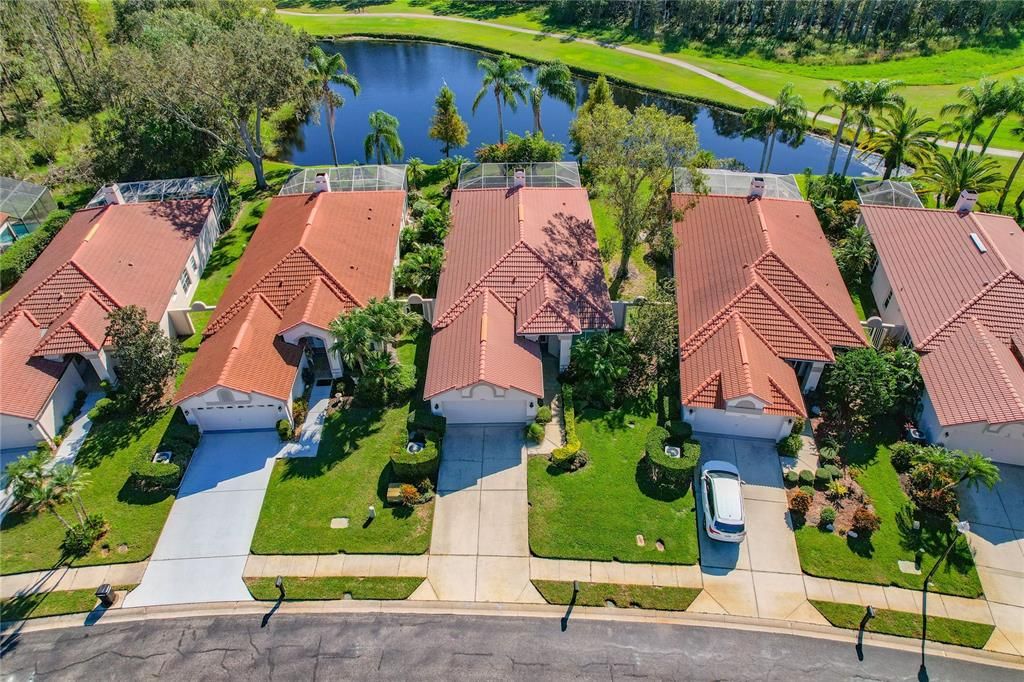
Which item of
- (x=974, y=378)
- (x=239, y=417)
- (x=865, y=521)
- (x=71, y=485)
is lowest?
(x=865, y=521)

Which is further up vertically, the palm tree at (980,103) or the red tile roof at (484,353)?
the palm tree at (980,103)

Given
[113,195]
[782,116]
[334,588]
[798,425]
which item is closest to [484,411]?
[334,588]

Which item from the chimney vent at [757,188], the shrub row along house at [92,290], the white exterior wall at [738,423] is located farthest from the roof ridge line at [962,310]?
the shrub row along house at [92,290]

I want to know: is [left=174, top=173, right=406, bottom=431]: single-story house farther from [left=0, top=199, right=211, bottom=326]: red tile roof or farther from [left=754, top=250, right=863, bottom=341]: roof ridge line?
[left=754, top=250, right=863, bottom=341]: roof ridge line

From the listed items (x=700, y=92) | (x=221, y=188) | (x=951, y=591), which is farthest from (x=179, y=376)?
(x=700, y=92)

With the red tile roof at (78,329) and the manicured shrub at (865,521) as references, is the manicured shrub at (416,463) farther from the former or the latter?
the manicured shrub at (865,521)

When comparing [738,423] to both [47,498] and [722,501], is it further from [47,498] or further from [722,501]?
[47,498]

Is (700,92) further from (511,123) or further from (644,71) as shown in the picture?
(511,123)

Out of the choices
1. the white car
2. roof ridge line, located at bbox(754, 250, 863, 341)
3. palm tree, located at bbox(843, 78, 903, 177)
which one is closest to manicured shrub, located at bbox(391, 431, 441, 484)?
the white car
